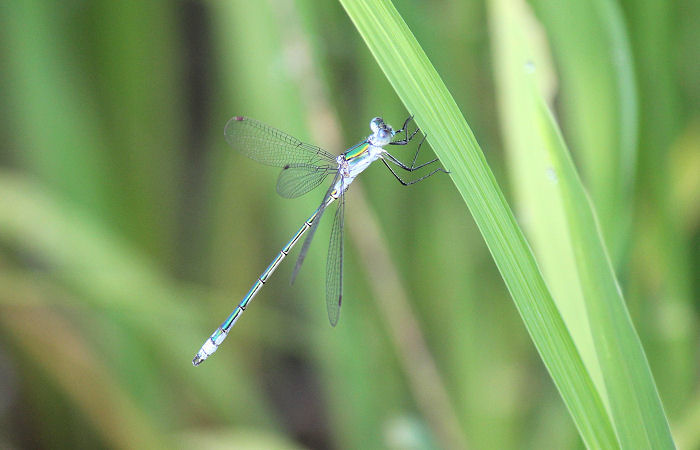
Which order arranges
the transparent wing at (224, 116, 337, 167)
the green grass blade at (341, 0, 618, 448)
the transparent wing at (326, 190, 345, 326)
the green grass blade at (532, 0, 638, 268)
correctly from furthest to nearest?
the transparent wing at (224, 116, 337, 167) < the transparent wing at (326, 190, 345, 326) < the green grass blade at (532, 0, 638, 268) < the green grass blade at (341, 0, 618, 448)

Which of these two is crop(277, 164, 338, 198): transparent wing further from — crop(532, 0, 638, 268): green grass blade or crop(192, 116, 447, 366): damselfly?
crop(532, 0, 638, 268): green grass blade

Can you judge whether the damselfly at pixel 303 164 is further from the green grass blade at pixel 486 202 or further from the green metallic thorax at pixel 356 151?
the green grass blade at pixel 486 202

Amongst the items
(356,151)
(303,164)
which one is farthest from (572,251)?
(303,164)

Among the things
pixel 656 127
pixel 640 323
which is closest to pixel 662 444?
pixel 640 323

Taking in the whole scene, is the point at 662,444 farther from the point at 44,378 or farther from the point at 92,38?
the point at 92,38

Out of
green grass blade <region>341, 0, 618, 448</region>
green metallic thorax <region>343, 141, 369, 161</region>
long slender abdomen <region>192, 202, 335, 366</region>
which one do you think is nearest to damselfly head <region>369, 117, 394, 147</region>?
green metallic thorax <region>343, 141, 369, 161</region>

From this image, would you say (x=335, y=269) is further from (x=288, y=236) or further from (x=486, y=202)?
(x=486, y=202)

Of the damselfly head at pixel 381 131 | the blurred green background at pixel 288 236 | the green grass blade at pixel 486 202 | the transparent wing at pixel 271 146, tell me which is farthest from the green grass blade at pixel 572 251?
the transparent wing at pixel 271 146
